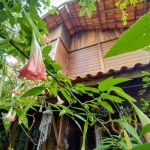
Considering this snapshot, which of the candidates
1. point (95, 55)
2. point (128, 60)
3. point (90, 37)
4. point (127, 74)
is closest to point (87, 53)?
point (95, 55)

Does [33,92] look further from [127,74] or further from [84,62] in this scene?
[84,62]

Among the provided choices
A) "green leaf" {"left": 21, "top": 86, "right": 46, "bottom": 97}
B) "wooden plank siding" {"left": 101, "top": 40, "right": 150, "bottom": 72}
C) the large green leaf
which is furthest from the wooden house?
the large green leaf

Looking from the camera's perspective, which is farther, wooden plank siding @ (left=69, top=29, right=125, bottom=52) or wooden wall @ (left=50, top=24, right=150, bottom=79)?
wooden plank siding @ (left=69, top=29, right=125, bottom=52)

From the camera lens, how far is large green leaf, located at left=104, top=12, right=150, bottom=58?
0.11 metres

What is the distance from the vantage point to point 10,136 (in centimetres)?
275

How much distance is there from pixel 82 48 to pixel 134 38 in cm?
384

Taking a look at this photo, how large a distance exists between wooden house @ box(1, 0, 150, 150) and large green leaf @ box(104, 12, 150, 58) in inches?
77.4

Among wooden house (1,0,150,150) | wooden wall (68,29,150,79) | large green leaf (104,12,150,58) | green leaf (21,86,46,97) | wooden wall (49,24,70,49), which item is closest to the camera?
large green leaf (104,12,150,58)

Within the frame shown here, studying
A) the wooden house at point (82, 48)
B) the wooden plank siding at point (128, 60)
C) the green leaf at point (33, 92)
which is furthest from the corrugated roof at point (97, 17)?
the green leaf at point (33, 92)

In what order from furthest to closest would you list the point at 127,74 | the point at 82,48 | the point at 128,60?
the point at 82,48
the point at 128,60
the point at 127,74

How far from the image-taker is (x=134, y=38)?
4.5 inches

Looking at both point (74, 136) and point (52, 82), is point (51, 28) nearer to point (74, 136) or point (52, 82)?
point (74, 136)

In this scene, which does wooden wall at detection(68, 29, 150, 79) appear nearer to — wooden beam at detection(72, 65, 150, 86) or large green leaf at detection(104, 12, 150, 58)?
wooden beam at detection(72, 65, 150, 86)

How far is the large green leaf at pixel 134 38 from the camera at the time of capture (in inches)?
4.3
